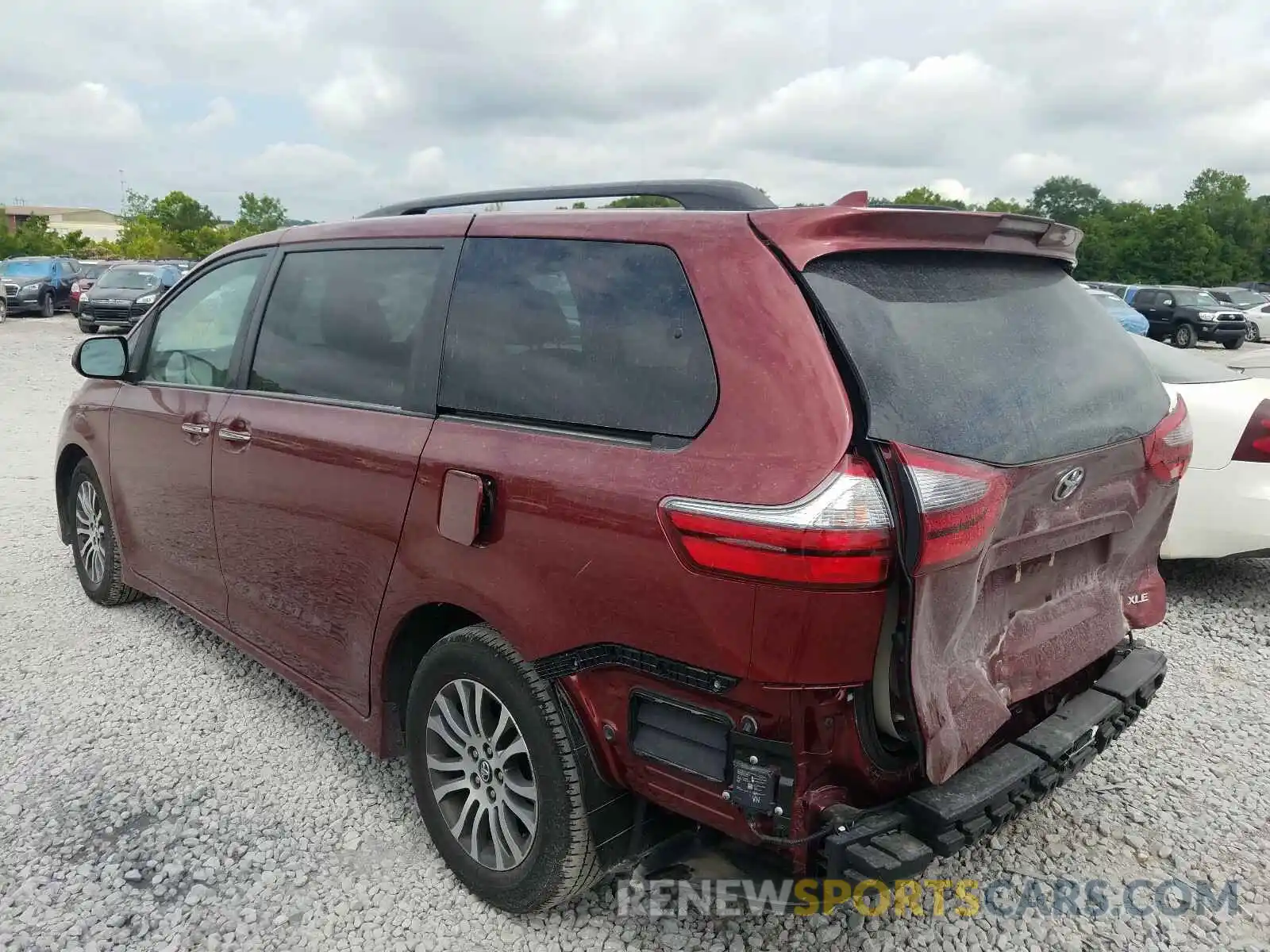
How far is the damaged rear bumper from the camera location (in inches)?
76.9

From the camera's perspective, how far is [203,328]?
391cm

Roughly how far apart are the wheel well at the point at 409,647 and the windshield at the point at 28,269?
3023 centimetres

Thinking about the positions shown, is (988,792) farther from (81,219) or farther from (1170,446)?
(81,219)

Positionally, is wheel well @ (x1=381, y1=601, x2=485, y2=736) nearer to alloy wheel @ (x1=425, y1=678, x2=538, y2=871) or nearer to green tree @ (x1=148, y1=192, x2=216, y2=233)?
alloy wheel @ (x1=425, y1=678, x2=538, y2=871)

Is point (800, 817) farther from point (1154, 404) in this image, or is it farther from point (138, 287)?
point (138, 287)

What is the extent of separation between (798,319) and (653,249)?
0.46m

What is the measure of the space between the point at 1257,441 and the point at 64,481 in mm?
6068

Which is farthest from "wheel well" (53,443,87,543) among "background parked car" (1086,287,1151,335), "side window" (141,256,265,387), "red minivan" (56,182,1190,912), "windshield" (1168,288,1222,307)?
"windshield" (1168,288,1222,307)

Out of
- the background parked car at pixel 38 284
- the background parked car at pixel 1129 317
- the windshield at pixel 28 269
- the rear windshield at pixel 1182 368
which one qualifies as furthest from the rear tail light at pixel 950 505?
the windshield at pixel 28 269

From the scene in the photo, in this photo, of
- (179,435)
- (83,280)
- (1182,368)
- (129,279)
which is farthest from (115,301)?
(1182,368)

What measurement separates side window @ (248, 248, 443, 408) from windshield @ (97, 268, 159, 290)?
70.9 feet

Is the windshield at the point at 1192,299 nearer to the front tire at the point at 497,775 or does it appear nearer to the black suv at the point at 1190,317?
the black suv at the point at 1190,317

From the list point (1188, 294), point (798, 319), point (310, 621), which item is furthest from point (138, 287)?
point (1188, 294)

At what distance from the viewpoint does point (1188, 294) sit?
89.7ft
